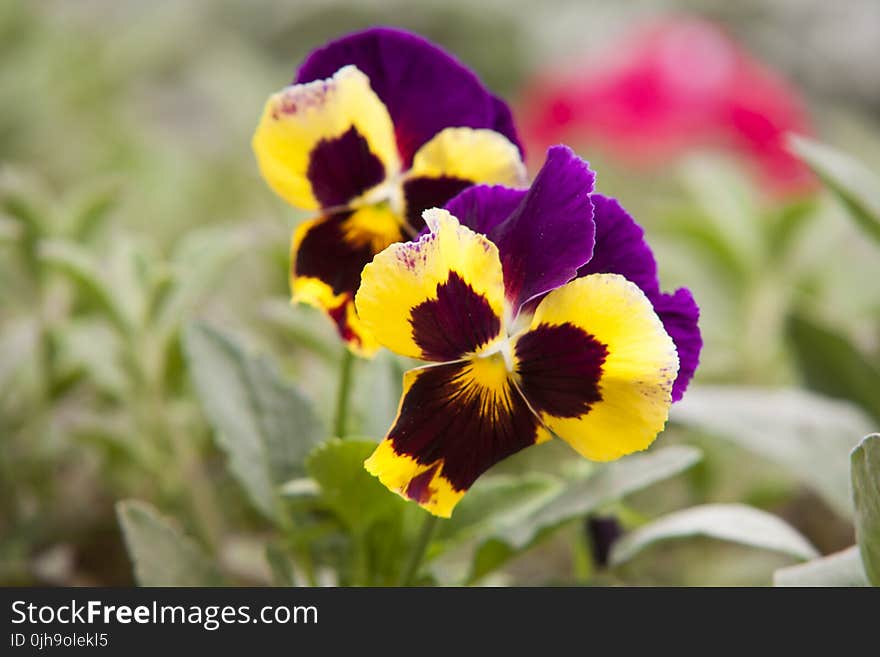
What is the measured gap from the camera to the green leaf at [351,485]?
415 mm

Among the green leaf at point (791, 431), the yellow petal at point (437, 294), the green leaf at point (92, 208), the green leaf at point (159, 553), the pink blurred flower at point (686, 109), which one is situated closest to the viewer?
the yellow petal at point (437, 294)

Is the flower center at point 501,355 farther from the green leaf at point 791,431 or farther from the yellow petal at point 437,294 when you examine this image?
the green leaf at point 791,431

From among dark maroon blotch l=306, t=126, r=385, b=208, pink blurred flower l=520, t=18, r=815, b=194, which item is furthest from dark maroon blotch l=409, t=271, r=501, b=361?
pink blurred flower l=520, t=18, r=815, b=194

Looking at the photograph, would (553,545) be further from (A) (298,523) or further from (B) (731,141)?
(B) (731,141)

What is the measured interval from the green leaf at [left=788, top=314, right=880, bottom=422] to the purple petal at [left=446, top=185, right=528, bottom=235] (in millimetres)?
338

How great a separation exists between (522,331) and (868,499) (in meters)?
0.15

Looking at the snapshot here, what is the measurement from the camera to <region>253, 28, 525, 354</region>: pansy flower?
416 mm

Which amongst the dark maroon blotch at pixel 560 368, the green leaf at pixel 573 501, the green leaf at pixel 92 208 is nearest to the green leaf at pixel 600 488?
the green leaf at pixel 573 501

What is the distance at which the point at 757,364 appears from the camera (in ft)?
2.67

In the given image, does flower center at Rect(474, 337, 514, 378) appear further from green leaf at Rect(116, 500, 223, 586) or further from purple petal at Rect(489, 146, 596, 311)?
green leaf at Rect(116, 500, 223, 586)

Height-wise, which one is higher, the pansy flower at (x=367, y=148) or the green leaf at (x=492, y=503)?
the pansy flower at (x=367, y=148)
